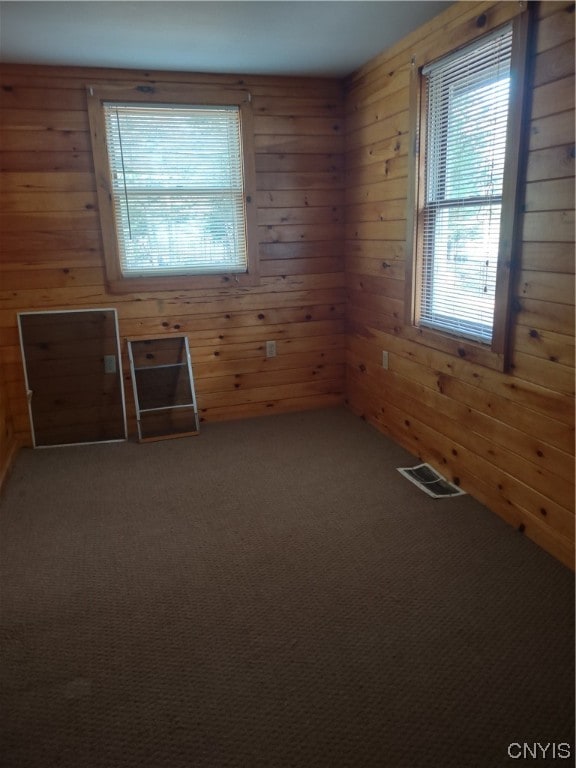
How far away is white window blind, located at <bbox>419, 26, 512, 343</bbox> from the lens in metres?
2.31

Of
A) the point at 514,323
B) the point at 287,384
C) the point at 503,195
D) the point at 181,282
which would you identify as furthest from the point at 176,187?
the point at 514,323

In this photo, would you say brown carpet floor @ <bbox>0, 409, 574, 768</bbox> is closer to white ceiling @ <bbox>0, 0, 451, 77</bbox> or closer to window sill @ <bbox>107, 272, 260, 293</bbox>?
window sill @ <bbox>107, 272, 260, 293</bbox>

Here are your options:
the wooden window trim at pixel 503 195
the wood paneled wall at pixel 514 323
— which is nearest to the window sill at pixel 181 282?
the wood paneled wall at pixel 514 323

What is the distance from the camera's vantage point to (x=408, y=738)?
149 cm

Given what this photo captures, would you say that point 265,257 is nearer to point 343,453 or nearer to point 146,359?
point 146,359

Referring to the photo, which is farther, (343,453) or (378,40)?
(343,453)

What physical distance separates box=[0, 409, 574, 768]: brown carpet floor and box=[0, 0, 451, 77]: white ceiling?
7.61 ft

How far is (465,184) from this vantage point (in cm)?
258

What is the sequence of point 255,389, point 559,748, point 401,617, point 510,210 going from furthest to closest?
point 255,389, point 510,210, point 401,617, point 559,748

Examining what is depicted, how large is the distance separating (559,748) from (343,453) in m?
2.03

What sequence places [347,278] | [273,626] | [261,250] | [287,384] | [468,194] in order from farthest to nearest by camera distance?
1. [287,384]
2. [347,278]
3. [261,250]
4. [468,194]
5. [273,626]

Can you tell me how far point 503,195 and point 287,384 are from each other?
2185 mm

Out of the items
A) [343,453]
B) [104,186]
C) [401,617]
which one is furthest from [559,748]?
[104,186]

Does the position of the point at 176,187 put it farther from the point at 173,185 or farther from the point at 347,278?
the point at 347,278
